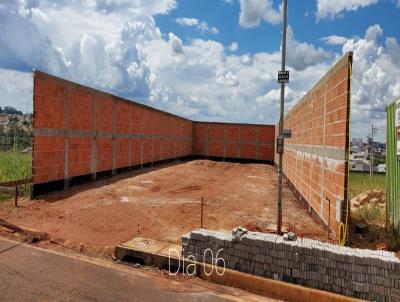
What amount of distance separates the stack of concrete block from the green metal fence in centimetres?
265

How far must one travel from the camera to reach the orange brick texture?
6827 millimetres

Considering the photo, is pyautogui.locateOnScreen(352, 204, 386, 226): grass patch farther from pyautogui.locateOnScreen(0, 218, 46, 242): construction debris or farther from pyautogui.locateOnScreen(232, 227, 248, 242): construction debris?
pyautogui.locateOnScreen(0, 218, 46, 242): construction debris

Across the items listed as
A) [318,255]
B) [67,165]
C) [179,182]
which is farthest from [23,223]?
[179,182]

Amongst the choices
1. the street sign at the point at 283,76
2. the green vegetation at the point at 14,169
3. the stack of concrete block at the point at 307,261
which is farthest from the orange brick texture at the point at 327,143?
the green vegetation at the point at 14,169

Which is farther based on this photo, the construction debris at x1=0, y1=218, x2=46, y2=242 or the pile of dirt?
the pile of dirt

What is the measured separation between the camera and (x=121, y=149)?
18.6 metres

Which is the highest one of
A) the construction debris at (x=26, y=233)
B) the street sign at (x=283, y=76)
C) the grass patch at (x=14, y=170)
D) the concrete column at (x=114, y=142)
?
the street sign at (x=283, y=76)

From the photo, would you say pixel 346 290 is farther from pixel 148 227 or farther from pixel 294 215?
pixel 294 215

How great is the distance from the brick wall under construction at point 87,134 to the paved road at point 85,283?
598 cm

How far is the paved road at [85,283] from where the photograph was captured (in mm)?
4832

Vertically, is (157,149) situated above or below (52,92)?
below

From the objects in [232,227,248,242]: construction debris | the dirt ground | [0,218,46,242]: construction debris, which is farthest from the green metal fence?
[0,218,46,242]: construction debris

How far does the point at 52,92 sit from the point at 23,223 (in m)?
5.48

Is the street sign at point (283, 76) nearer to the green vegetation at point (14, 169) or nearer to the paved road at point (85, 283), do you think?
the paved road at point (85, 283)
